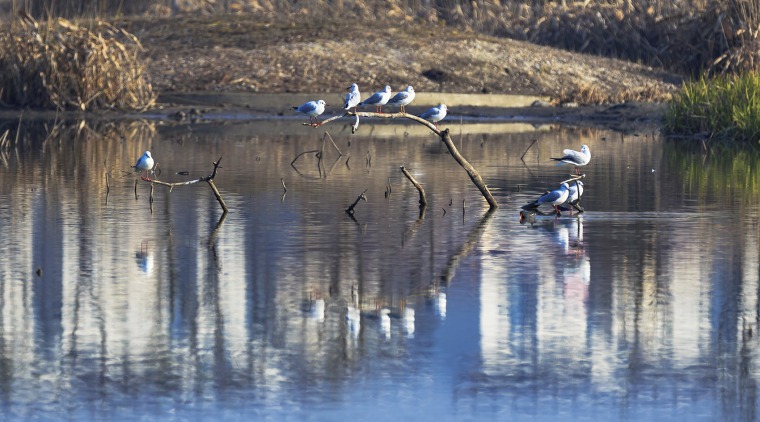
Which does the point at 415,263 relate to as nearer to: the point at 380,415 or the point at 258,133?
the point at 380,415

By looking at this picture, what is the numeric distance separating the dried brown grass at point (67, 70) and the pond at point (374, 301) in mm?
16199

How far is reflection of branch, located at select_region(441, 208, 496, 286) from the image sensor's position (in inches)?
483

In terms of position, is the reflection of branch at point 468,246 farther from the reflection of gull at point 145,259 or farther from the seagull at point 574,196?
the reflection of gull at point 145,259

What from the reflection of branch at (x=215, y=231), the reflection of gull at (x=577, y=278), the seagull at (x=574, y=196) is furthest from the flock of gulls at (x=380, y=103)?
the reflection of gull at (x=577, y=278)

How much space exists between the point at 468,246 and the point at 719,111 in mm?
17806

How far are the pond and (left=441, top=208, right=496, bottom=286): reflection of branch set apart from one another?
20 millimetres

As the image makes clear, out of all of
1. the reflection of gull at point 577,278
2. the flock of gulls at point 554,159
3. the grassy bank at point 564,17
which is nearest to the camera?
the reflection of gull at point 577,278

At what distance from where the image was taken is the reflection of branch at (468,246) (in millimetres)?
12273

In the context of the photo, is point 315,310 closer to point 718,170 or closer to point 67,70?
point 718,170

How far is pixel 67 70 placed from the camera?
37.5 m

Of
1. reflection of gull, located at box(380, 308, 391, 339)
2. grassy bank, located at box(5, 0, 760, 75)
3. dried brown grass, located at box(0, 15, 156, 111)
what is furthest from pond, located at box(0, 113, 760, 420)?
grassy bank, located at box(5, 0, 760, 75)

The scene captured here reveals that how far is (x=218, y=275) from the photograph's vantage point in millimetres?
12039

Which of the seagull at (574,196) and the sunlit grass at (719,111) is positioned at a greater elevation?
the sunlit grass at (719,111)

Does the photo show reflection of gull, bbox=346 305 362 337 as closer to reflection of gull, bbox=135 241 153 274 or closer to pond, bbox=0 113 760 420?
pond, bbox=0 113 760 420
